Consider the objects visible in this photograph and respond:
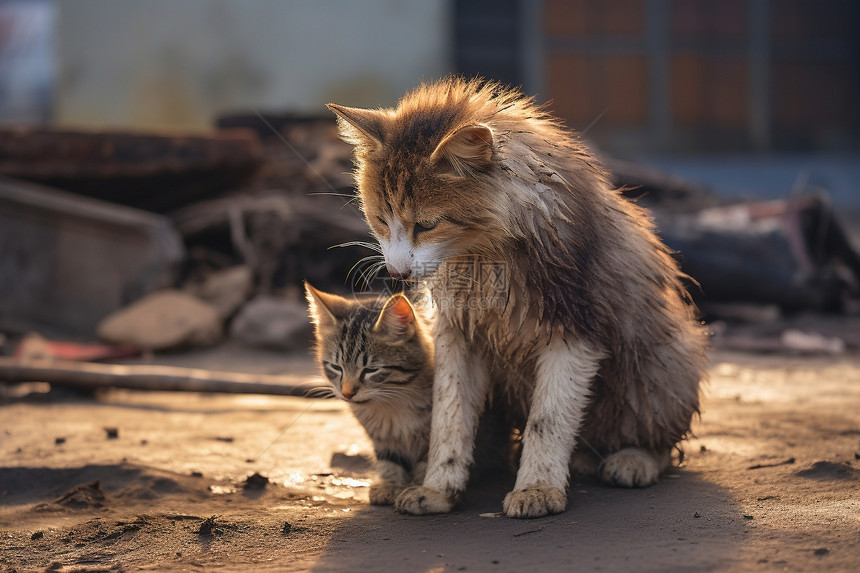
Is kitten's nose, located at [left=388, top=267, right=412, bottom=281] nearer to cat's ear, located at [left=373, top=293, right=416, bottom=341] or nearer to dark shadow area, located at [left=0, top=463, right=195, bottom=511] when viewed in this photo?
cat's ear, located at [left=373, top=293, right=416, bottom=341]

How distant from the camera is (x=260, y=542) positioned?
2658 mm

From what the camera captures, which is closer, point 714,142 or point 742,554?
point 742,554

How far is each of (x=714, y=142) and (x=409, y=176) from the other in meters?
10.3

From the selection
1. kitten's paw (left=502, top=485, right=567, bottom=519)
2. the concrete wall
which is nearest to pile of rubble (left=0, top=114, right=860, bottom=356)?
kitten's paw (left=502, top=485, right=567, bottom=519)

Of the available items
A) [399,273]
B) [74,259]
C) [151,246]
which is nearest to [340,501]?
[399,273]

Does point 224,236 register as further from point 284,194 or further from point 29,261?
point 29,261

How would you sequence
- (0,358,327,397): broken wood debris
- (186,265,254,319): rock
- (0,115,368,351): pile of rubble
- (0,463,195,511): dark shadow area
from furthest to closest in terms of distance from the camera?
(186,265,254,319): rock
(0,115,368,351): pile of rubble
(0,358,327,397): broken wood debris
(0,463,195,511): dark shadow area

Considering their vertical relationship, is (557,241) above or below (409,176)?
below

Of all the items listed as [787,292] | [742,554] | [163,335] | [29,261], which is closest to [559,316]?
[742,554]

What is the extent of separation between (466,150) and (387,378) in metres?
0.97

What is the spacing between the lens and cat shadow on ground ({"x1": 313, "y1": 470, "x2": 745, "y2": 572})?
7.66ft

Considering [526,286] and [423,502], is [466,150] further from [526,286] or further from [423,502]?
[423,502]

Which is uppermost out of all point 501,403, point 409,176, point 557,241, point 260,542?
point 409,176

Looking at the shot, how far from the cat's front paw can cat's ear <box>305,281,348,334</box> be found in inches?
30.2
